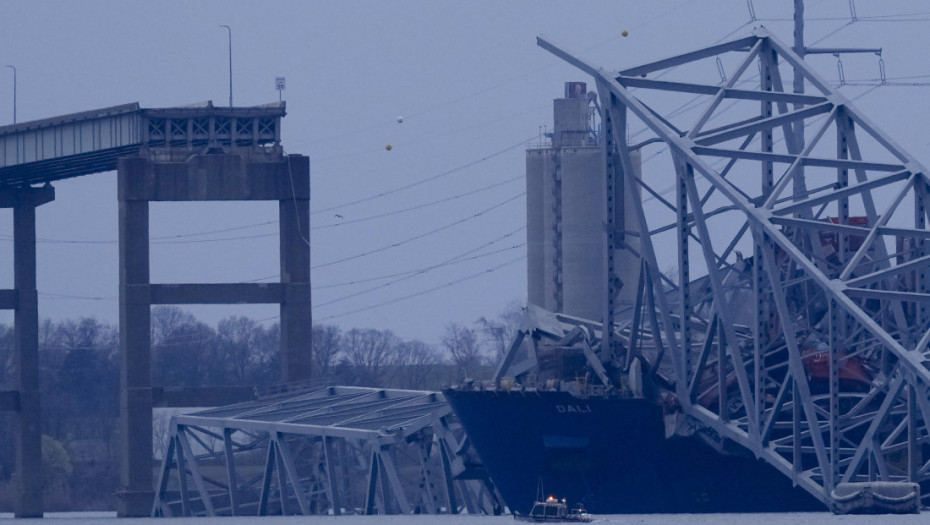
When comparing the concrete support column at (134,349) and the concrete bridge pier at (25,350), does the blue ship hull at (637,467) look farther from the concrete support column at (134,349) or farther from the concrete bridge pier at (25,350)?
the concrete bridge pier at (25,350)

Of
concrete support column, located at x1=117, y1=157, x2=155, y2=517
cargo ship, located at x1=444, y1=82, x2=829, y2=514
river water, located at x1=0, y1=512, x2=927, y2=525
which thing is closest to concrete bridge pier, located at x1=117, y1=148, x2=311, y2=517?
concrete support column, located at x1=117, y1=157, x2=155, y2=517

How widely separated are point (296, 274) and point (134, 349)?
353 inches

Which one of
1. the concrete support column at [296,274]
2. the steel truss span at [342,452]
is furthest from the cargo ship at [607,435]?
the concrete support column at [296,274]

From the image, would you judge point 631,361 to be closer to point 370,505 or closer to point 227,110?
point 370,505

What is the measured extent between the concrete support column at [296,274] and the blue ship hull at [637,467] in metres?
35.7

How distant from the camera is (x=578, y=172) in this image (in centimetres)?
12275

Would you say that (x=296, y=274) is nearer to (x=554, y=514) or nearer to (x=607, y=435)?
(x=607, y=435)

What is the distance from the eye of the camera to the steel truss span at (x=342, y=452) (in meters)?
72.4

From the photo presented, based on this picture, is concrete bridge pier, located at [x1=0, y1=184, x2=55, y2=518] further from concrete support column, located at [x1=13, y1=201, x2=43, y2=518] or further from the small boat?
the small boat

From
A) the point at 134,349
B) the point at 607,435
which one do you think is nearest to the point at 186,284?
the point at 134,349

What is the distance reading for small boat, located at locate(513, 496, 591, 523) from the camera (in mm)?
57844

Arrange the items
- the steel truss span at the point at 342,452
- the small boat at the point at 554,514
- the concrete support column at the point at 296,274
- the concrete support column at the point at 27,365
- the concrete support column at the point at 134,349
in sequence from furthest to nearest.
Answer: the concrete support column at the point at 27,365 < the concrete support column at the point at 296,274 < the concrete support column at the point at 134,349 < the steel truss span at the point at 342,452 < the small boat at the point at 554,514

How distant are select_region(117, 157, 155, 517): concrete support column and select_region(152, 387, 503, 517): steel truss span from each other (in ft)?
12.6

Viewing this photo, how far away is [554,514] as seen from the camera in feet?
193
